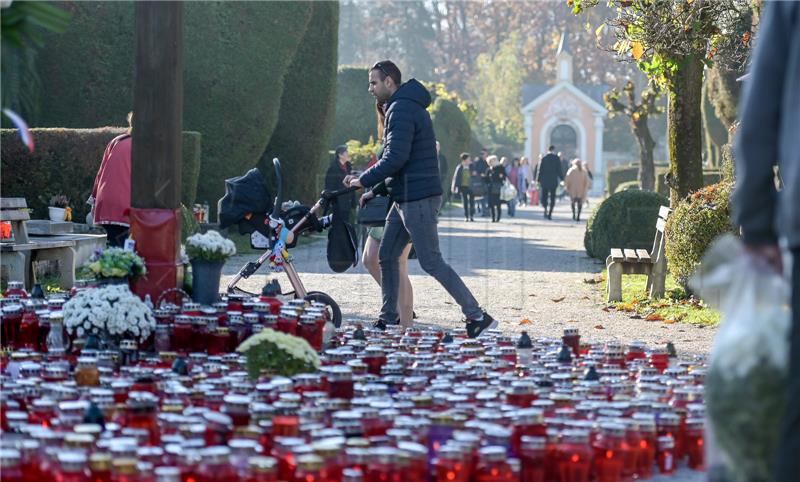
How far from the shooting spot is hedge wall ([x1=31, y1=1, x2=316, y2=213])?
798 inches

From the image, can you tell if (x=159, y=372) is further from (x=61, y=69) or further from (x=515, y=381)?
(x=61, y=69)

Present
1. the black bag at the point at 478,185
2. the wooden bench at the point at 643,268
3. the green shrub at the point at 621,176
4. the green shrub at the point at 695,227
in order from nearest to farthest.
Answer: the green shrub at the point at 695,227, the wooden bench at the point at 643,268, the black bag at the point at 478,185, the green shrub at the point at 621,176

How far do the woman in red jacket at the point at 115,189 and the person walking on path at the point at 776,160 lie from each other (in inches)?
308

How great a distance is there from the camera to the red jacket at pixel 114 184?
445 inches

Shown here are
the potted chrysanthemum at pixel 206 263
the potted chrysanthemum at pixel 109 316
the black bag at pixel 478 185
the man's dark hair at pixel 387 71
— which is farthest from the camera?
the black bag at pixel 478 185

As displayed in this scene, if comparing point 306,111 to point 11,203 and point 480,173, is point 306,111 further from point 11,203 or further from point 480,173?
point 11,203

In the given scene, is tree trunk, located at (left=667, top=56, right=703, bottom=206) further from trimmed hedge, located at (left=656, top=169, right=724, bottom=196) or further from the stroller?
trimmed hedge, located at (left=656, top=169, right=724, bottom=196)

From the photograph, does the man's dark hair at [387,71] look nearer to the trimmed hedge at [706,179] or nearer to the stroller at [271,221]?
the stroller at [271,221]

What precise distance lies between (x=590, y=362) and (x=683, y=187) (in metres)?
7.57

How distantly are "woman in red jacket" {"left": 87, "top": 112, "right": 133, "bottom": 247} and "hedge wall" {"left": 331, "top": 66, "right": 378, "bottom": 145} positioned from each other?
23.0m

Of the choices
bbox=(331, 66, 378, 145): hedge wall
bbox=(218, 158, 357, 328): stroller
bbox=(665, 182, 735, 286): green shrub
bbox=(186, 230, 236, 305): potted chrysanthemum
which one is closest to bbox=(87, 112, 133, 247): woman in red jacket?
bbox=(218, 158, 357, 328): stroller

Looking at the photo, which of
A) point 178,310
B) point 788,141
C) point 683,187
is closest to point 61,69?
point 683,187

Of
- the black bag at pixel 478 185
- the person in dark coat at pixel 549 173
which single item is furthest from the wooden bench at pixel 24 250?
the person in dark coat at pixel 549 173

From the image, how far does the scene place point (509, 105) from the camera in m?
81.5
